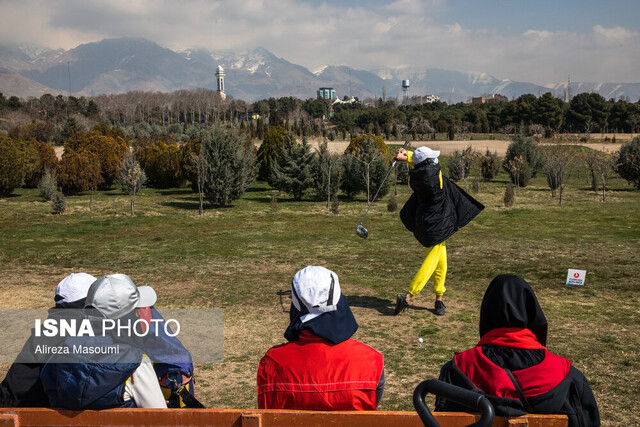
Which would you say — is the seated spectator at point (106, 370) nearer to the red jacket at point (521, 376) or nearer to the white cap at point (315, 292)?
the white cap at point (315, 292)

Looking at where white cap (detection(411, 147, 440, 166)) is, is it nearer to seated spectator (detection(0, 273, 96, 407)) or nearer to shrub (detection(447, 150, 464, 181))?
seated spectator (detection(0, 273, 96, 407))

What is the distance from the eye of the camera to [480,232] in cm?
1512

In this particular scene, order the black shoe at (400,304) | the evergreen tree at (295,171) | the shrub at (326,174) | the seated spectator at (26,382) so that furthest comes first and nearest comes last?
the evergreen tree at (295,171) < the shrub at (326,174) < the black shoe at (400,304) < the seated spectator at (26,382)

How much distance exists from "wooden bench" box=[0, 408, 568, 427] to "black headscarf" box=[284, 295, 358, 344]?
47 centimetres

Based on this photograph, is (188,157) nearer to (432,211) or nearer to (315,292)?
(432,211)

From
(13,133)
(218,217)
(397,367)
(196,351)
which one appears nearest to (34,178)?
(218,217)

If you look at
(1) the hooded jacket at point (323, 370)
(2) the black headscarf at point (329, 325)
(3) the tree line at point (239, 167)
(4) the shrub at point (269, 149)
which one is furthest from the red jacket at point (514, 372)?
(4) the shrub at point (269, 149)

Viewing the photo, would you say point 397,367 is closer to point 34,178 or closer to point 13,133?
point 34,178

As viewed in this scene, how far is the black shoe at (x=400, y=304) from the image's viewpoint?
7328 millimetres

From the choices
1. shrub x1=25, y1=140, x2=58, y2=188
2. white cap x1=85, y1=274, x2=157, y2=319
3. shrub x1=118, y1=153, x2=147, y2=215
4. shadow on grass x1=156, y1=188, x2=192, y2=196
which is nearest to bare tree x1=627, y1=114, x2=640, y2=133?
shadow on grass x1=156, y1=188, x2=192, y2=196

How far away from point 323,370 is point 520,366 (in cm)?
100

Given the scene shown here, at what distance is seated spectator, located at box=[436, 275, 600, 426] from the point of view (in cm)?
262

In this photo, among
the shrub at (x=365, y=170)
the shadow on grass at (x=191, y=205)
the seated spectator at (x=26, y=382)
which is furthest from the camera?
the shrub at (x=365, y=170)

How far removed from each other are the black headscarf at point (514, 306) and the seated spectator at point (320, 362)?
2.20 ft
